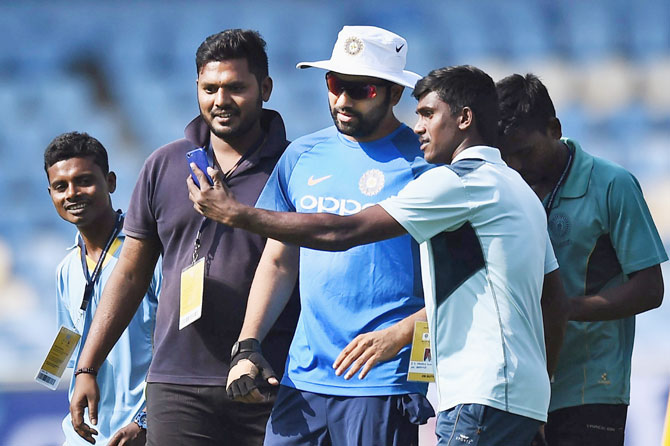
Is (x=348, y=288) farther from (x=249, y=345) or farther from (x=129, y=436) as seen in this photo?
(x=129, y=436)

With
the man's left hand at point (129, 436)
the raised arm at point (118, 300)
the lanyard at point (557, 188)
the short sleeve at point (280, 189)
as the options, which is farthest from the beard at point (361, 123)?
the man's left hand at point (129, 436)

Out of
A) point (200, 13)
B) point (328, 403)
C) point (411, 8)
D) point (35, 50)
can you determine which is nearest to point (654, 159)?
point (411, 8)

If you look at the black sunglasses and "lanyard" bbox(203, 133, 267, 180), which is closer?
the black sunglasses

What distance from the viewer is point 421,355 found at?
3.82 metres

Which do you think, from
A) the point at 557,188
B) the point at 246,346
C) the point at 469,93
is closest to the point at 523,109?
the point at 557,188

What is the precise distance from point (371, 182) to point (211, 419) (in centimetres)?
101

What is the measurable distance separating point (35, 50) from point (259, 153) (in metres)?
4.91

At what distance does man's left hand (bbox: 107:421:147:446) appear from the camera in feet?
16.8

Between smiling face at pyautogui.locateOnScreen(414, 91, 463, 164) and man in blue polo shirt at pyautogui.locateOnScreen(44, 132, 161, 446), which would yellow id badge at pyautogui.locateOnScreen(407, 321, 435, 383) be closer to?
smiling face at pyautogui.locateOnScreen(414, 91, 463, 164)

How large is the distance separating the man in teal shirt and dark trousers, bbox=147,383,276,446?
0.97m

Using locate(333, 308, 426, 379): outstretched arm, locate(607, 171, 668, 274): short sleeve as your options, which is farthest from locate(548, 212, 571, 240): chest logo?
locate(333, 308, 426, 379): outstretched arm

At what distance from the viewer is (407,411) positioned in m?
3.89

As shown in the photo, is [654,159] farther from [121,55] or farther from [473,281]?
[473,281]

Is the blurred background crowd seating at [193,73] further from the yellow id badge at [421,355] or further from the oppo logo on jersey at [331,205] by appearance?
the yellow id badge at [421,355]
